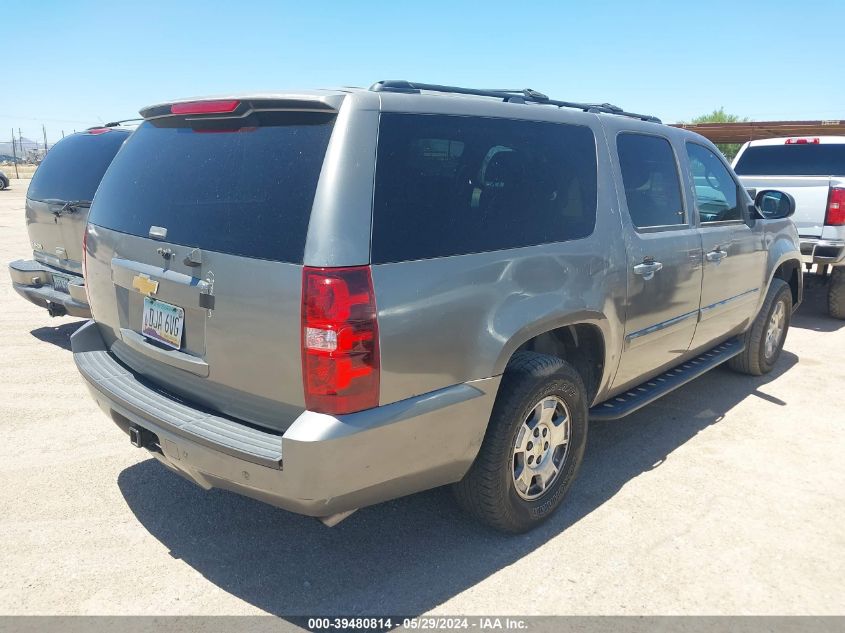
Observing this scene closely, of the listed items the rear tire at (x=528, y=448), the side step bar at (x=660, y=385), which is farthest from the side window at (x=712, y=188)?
the rear tire at (x=528, y=448)

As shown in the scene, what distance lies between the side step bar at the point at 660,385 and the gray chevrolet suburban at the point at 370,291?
40mm

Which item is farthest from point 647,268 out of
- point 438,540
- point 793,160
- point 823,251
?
point 793,160

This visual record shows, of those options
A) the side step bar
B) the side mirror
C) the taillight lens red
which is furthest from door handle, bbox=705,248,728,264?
the taillight lens red

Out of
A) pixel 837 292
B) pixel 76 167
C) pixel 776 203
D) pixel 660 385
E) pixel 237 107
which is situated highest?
pixel 237 107

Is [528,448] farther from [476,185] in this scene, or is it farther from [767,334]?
[767,334]

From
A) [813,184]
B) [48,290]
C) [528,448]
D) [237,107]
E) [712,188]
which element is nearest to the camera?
[237,107]

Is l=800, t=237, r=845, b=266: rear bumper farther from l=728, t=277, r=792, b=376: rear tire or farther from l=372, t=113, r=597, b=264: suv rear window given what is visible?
l=372, t=113, r=597, b=264: suv rear window

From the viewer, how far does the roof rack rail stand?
8.68 ft

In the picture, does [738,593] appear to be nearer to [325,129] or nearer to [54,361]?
[325,129]

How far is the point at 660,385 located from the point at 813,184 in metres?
4.70

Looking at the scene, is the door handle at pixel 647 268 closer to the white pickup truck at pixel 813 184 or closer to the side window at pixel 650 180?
the side window at pixel 650 180

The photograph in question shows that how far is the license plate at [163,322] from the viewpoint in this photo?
2.72 metres

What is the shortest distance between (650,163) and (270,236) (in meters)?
2.58

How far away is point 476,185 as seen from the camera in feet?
9.05
